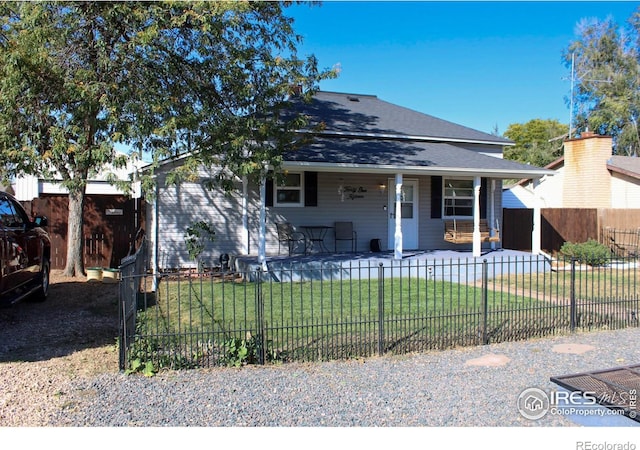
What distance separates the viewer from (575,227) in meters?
17.6

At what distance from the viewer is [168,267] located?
499 inches

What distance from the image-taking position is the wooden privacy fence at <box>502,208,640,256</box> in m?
16.5

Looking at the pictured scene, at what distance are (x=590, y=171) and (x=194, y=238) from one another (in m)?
16.6

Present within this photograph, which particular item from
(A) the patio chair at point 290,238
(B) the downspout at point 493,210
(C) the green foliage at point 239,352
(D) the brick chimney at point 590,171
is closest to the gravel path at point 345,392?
(C) the green foliage at point 239,352

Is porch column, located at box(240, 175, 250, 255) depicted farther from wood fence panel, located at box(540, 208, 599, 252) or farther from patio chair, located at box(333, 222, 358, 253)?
wood fence panel, located at box(540, 208, 599, 252)

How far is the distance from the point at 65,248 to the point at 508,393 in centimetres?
1190

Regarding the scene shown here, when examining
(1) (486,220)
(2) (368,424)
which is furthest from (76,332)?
(1) (486,220)

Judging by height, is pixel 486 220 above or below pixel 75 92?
below

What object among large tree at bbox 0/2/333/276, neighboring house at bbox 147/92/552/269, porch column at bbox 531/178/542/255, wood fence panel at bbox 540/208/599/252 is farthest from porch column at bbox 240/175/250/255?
wood fence panel at bbox 540/208/599/252

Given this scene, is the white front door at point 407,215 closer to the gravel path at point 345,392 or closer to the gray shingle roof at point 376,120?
the gray shingle roof at point 376,120

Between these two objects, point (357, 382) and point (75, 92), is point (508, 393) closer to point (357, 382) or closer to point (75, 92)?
point (357, 382)

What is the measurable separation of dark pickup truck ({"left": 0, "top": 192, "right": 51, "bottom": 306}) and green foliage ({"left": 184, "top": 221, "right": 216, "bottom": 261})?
3.10m

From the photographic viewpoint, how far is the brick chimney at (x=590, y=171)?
20.2 metres

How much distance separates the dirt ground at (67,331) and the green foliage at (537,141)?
126 feet
